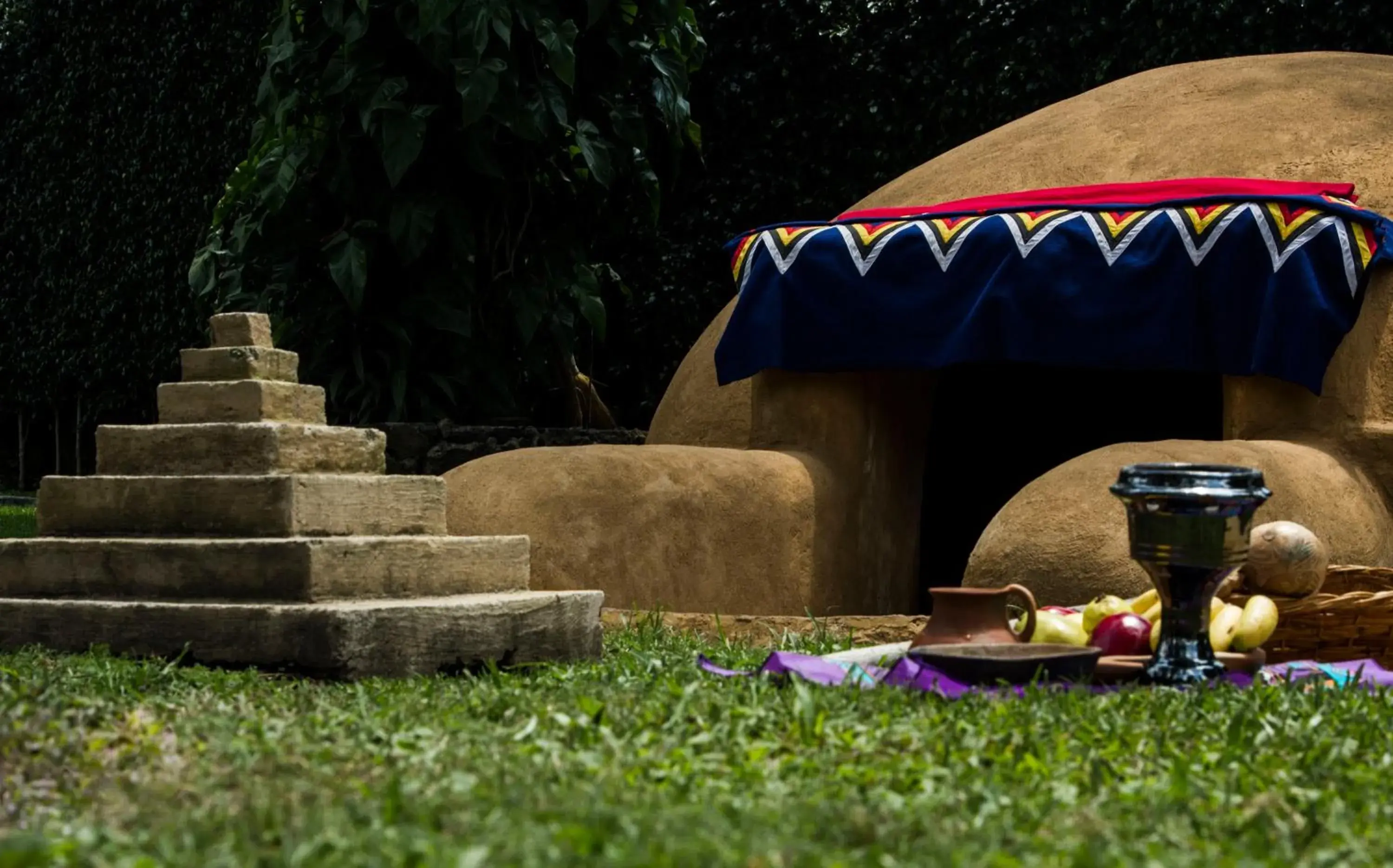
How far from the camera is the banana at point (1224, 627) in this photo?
4.61 metres

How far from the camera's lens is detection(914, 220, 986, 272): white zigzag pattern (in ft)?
22.3

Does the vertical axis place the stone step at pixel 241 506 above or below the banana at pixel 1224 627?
above

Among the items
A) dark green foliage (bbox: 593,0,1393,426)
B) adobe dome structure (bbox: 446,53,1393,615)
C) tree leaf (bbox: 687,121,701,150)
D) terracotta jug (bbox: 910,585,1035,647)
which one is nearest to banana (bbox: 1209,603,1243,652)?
terracotta jug (bbox: 910,585,1035,647)

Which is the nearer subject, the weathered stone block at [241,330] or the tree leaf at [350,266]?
the weathered stone block at [241,330]

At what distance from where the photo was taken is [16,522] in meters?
12.4

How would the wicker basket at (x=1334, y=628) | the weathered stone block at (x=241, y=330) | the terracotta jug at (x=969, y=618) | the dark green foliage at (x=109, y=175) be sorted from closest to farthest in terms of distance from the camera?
1. the terracotta jug at (x=969, y=618)
2. the wicker basket at (x=1334, y=628)
3. the weathered stone block at (x=241, y=330)
4. the dark green foliage at (x=109, y=175)

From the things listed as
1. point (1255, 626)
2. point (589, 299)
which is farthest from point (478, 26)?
point (1255, 626)

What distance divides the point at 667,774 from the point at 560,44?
5296 mm

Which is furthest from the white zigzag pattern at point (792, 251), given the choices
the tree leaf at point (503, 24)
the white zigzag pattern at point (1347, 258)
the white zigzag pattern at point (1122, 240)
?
the white zigzag pattern at point (1347, 258)

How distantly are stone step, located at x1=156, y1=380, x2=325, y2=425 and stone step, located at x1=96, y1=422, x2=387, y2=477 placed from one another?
36 millimetres

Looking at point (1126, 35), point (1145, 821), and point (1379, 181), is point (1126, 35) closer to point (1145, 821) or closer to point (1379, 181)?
point (1379, 181)

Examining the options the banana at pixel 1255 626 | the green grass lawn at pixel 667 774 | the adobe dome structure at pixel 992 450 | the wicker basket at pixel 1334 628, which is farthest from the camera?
the adobe dome structure at pixel 992 450

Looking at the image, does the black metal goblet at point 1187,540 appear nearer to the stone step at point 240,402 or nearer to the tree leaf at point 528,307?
the stone step at point 240,402

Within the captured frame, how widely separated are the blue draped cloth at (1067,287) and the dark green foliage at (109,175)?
6316 mm
